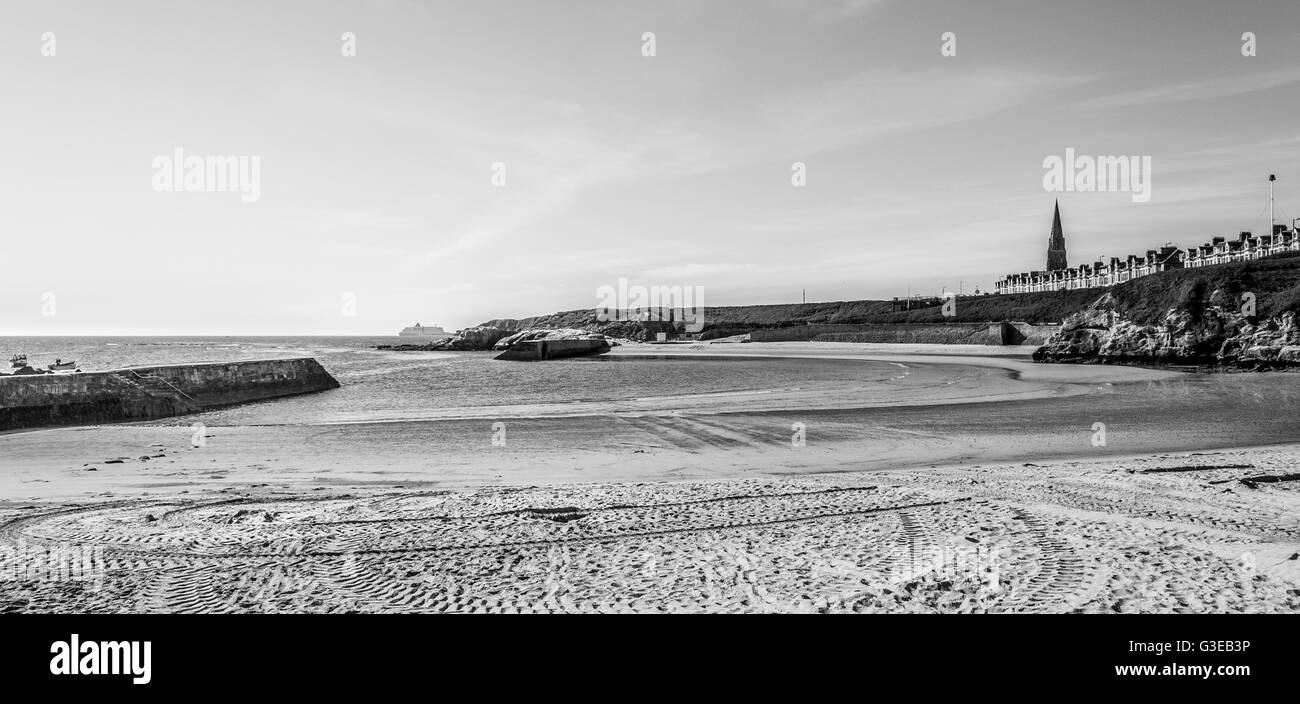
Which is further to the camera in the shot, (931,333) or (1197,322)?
(931,333)

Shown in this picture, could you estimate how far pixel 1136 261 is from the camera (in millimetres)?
110000

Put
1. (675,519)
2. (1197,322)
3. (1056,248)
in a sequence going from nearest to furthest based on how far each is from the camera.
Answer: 1. (675,519)
2. (1197,322)
3. (1056,248)

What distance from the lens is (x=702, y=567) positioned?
6.44 m

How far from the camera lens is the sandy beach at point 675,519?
5.74 metres

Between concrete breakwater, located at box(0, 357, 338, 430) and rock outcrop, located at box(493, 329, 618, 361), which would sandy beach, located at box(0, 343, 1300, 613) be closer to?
concrete breakwater, located at box(0, 357, 338, 430)

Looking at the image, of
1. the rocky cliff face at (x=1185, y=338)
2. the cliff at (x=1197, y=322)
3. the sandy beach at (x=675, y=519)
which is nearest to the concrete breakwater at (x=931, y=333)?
the cliff at (x=1197, y=322)

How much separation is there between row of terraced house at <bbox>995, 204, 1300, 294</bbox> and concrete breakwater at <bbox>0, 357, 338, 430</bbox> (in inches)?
3702

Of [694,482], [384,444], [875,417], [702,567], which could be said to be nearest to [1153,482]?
[694,482]

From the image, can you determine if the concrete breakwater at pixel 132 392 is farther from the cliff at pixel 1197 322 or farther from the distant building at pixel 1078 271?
the distant building at pixel 1078 271

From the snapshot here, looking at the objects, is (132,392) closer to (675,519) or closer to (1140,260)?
(675,519)

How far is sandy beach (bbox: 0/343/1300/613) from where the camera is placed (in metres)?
5.74

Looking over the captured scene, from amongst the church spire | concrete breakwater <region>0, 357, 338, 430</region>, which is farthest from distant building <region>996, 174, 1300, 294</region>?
concrete breakwater <region>0, 357, 338, 430</region>

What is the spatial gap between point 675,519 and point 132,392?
26459 millimetres

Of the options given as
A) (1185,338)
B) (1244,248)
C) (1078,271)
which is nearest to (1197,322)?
(1185,338)
